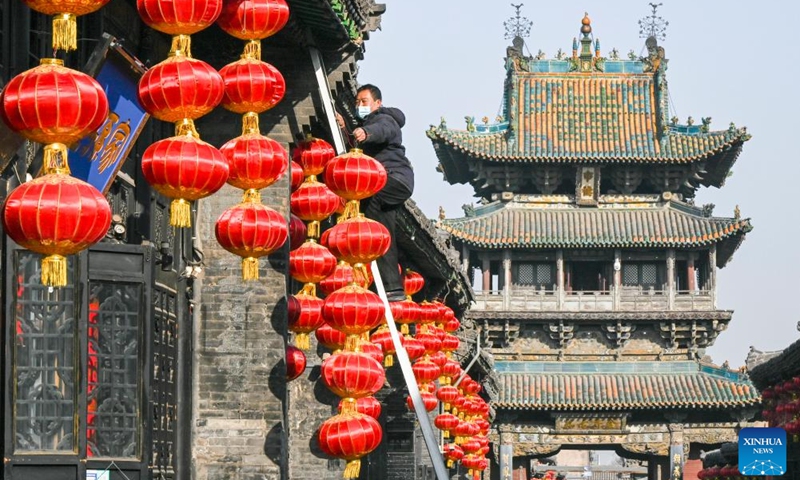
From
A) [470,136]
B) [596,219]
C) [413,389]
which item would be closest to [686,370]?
[596,219]

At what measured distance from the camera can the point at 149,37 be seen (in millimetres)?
15164

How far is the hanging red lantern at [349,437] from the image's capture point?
14.5m

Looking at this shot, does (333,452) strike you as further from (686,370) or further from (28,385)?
(686,370)

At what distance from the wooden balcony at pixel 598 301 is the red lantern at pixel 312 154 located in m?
32.5

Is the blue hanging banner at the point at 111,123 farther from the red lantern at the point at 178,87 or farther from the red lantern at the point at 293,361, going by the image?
the red lantern at the point at 293,361

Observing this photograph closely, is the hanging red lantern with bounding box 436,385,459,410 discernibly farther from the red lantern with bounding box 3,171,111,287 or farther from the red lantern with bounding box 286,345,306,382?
the red lantern with bounding box 3,171,111,287

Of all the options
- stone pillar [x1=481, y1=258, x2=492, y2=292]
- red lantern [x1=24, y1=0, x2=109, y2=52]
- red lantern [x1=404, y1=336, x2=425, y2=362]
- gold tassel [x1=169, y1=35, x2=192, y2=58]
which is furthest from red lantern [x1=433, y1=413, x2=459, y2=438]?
stone pillar [x1=481, y1=258, x2=492, y2=292]

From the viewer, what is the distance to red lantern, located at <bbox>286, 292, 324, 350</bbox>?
16.7 metres

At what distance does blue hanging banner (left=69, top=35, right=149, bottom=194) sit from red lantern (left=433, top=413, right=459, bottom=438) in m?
16.4

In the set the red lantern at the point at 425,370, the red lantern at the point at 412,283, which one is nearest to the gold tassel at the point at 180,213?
the red lantern at the point at 412,283

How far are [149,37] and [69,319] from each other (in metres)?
4.16

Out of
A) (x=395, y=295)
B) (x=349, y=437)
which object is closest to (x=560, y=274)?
(x=395, y=295)

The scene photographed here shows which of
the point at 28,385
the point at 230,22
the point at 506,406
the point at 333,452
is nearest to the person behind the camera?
the point at 28,385

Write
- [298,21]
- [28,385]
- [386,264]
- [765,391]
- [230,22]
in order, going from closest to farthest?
[28,385] < [230,22] < [298,21] < [386,264] < [765,391]
